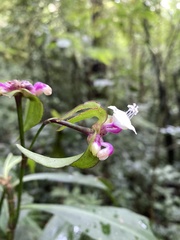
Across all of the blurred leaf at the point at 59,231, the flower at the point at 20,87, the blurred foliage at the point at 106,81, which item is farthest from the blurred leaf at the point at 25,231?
the flower at the point at 20,87

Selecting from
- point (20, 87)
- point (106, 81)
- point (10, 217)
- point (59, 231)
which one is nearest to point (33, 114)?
point (20, 87)

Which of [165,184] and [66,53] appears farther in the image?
[66,53]

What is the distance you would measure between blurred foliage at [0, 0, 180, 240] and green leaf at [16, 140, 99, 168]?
76 cm

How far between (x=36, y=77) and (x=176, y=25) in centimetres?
72

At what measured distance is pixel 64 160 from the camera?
47 cm

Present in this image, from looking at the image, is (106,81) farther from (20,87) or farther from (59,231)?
(20,87)

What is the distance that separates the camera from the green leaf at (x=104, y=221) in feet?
2.68

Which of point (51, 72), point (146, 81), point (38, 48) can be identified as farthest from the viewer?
point (146, 81)

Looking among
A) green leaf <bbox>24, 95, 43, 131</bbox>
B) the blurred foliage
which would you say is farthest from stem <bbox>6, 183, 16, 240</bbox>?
the blurred foliage

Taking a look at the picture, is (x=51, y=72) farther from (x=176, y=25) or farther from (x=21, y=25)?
(x=176, y=25)

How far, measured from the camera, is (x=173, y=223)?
57.9 inches

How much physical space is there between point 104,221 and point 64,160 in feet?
1.48

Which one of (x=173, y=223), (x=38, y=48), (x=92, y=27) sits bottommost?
(x=173, y=223)

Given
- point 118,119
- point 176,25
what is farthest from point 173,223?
point 118,119
